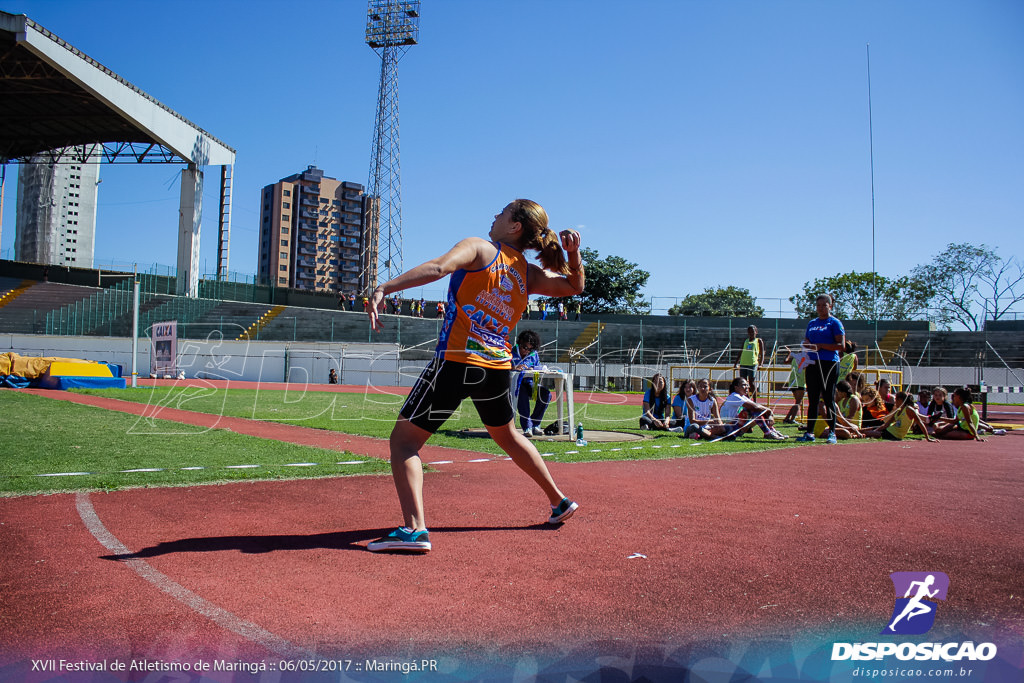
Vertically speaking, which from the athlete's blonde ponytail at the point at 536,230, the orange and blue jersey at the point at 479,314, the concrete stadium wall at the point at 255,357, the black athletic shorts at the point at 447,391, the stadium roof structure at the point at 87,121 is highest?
the stadium roof structure at the point at 87,121

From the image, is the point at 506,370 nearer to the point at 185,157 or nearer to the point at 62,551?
the point at 62,551

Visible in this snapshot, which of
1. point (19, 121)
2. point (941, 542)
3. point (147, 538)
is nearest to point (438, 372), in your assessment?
point (147, 538)

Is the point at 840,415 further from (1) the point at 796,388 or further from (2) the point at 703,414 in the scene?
(2) the point at 703,414

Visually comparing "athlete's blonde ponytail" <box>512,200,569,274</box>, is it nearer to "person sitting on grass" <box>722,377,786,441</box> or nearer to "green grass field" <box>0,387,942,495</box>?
"green grass field" <box>0,387,942,495</box>

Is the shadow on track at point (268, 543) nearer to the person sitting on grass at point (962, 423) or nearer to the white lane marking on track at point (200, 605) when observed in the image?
the white lane marking on track at point (200, 605)

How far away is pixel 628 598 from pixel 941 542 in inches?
78.9

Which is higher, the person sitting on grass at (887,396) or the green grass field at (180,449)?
the person sitting on grass at (887,396)

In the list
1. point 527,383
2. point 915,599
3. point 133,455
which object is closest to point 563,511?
point 915,599

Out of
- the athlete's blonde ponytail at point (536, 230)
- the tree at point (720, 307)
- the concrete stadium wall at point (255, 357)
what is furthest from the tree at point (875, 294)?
the athlete's blonde ponytail at point (536, 230)

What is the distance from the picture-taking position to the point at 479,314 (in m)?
3.49

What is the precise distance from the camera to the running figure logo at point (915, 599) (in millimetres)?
2430

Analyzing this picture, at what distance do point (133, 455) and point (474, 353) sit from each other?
492 centimetres

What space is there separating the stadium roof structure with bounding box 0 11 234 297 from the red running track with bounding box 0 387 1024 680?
31371 millimetres

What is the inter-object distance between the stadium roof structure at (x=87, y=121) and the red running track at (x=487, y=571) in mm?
31371
